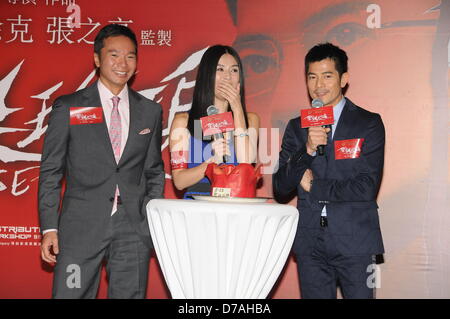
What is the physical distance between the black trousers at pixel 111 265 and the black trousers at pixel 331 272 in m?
0.95

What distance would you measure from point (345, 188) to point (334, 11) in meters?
1.92

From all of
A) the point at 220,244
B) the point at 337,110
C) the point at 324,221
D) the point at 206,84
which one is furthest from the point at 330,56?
the point at 220,244

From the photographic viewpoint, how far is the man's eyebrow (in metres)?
4.21

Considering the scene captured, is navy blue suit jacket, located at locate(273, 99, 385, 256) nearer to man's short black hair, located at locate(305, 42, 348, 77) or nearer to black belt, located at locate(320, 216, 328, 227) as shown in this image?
black belt, located at locate(320, 216, 328, 227)

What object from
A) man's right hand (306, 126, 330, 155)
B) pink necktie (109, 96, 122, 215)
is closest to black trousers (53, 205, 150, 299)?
pink necktie (109, 96, 122, 215)

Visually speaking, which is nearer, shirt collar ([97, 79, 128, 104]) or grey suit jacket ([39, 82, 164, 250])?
grey suit jacket ([39, 82, 164, 250])

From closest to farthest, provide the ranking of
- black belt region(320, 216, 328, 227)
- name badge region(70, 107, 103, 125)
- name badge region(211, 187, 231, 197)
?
name badge region(211, 187, 231, 197) < black belt region(320, 216, 328, 227) < name badge region(70, 107, 103, 125)

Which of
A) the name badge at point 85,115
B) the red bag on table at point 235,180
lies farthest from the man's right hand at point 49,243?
the red bag on table at point 235,180

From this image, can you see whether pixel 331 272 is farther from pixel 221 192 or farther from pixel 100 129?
pixel 100 129

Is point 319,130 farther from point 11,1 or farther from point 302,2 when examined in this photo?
point 11,1

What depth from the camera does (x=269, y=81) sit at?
4281 millimetres

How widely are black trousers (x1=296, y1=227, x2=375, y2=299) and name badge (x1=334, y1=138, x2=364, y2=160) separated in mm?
422

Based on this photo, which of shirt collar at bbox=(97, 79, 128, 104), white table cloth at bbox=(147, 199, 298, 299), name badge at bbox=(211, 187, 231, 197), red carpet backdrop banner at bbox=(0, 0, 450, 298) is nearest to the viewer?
white table cloth at bbox=(147, 199, 298, 299)
